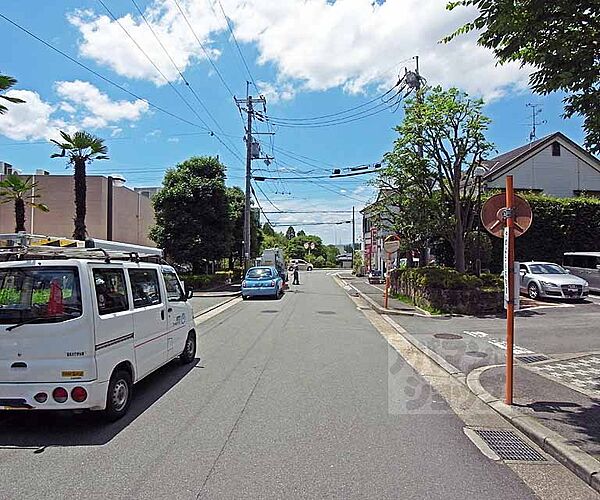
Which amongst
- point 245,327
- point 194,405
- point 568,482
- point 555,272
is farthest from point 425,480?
point 555,272

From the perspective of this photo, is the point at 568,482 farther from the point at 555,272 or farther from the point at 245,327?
the point at 555,272

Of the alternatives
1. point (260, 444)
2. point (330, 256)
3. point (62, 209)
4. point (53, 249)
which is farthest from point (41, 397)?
point (330, 256)

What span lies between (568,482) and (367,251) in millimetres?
52358

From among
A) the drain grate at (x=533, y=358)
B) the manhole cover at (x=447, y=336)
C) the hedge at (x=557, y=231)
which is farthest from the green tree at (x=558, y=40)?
the hedge at (x=557, y=231)

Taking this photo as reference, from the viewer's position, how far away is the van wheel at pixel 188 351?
10.1 m

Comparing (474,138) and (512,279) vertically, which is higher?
(474,138)

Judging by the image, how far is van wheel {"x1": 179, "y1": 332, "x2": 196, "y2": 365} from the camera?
10.1 metres

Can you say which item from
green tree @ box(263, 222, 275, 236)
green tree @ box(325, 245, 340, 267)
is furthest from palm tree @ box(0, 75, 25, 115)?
green tree @ box(325, 245, 340, 267)

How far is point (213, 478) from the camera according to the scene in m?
4.88

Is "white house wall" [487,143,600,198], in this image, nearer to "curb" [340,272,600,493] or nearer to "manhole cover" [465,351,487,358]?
"manhole cover" [465,351,487,358]

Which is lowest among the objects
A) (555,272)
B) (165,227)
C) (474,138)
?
(555,272)

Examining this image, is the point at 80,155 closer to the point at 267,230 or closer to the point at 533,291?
the point at 533,291

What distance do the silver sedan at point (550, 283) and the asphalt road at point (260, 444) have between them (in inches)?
547

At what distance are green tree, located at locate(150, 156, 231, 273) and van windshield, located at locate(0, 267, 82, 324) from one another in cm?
2793
